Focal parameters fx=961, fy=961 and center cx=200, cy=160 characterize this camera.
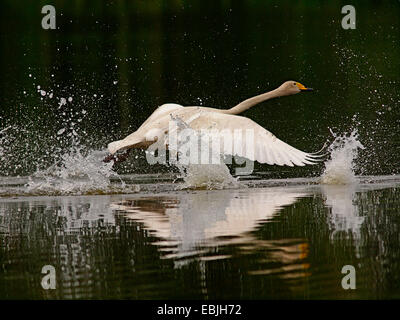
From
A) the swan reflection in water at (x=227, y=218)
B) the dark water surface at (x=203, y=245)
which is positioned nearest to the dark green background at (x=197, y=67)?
the swan reflection in water at (x=227, y=218)

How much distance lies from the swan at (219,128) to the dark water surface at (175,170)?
0.42 metres

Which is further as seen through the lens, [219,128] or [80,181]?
[80,181]

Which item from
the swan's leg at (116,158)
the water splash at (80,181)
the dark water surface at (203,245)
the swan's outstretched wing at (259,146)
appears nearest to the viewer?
the dark water surface at (203,245)

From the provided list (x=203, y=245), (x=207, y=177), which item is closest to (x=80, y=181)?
(x=207, y=177)

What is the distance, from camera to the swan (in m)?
12.8

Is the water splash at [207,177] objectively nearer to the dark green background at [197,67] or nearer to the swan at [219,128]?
the swan at [219,128]

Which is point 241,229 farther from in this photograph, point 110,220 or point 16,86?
point 16,86

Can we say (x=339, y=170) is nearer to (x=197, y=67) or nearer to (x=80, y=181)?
(x=80, y=181)

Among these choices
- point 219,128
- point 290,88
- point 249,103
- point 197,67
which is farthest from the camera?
point 197,67

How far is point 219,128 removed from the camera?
13.2m

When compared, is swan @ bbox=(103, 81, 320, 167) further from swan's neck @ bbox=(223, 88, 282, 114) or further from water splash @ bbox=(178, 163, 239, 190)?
water splash @ bbox=(178, 163, 239, 190)

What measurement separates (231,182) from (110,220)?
12.3 ft

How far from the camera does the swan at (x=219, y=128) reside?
1278 cm

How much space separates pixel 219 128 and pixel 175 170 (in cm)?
295
